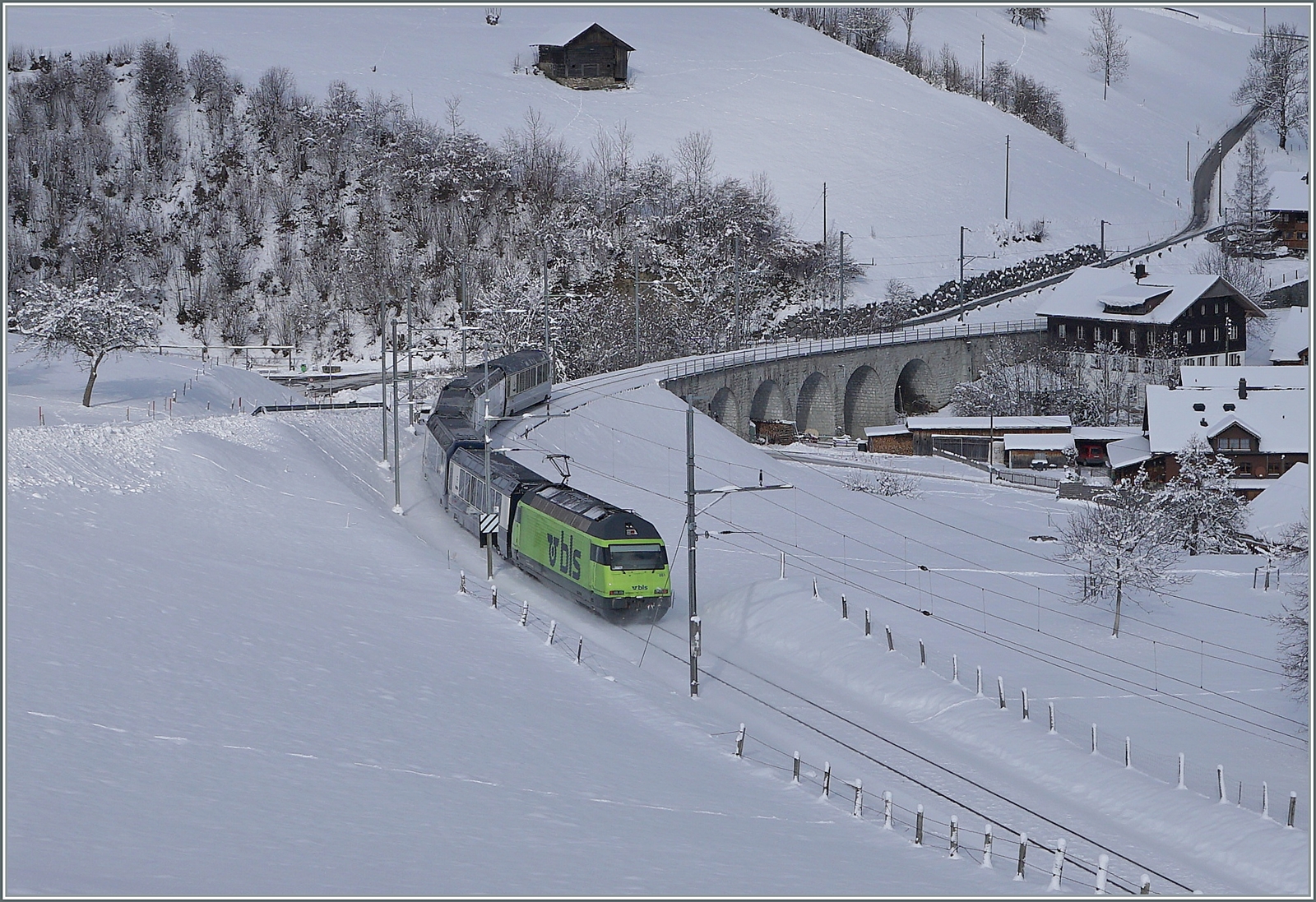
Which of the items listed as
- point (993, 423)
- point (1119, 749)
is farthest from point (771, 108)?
point (1119, 749)

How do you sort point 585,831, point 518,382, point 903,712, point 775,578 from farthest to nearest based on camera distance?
point 518,382 < point 775,578 < point 903,712 < point 585,831

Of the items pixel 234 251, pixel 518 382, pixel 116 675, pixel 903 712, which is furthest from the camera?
pixel 234 251

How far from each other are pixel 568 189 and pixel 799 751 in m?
100

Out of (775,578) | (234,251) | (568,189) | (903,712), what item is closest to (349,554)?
(775,578)

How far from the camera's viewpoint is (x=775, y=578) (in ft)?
157

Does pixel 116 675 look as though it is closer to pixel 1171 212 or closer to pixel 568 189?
pixel 568 189

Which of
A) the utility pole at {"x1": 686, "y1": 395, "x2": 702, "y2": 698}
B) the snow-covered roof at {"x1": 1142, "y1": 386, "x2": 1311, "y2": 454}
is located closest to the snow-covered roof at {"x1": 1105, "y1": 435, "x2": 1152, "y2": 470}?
the snow-covered roof at {"x1": 1142, "y1": 386, "x2": 1311, "y2": 454}

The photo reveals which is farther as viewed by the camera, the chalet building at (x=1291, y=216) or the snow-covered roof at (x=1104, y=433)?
the chalet building at (x=1291, y=216)

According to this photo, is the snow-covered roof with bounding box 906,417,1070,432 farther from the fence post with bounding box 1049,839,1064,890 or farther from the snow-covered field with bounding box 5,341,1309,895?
the fence post with bounding box 1049,839,1064,890

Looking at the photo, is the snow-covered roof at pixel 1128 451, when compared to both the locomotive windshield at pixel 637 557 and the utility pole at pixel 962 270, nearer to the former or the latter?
the utility pole at pixel 962 270

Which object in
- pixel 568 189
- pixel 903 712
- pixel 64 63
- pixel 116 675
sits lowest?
pixel 903 712

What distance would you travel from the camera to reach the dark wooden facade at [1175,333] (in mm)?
105500

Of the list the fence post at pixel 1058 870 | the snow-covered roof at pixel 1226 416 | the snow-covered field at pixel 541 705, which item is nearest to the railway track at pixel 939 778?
the snow-covered field at pixel 541 705

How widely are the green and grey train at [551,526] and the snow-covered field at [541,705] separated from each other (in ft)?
3.53
